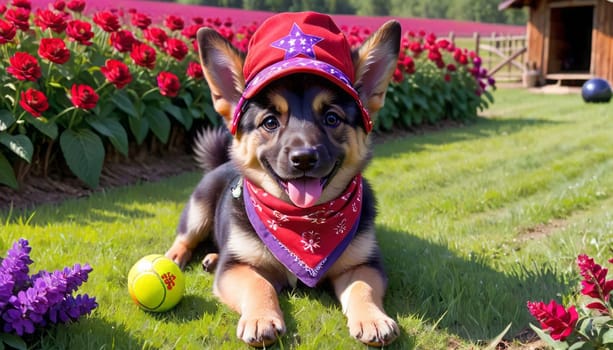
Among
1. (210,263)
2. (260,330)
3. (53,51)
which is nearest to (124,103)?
(53,51)

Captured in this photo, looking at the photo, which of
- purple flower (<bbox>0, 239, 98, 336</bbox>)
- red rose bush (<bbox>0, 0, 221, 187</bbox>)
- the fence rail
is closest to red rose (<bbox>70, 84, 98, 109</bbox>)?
red rose bush (<bbox>0, 0, 221, 187</bbox>)

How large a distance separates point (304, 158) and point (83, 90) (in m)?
2.84

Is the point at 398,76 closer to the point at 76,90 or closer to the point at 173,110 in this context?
the point at 173,110

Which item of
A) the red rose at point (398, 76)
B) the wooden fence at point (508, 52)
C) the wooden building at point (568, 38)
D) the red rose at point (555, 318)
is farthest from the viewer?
the wooden fence at point (508, 52)

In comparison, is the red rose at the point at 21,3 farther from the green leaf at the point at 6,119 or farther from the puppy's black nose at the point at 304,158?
the puppy's black nose at the point at 304,158

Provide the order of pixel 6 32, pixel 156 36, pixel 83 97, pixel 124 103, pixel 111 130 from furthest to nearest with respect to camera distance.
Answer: pixel 156 36 < pixel 124 103 < pixel 111 130 < pixel 83 97 < pixel 6 32

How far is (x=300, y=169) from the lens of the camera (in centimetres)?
284

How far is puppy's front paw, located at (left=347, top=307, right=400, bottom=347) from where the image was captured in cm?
259

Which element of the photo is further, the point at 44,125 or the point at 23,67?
the point at 44,125

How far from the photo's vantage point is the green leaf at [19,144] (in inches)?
184

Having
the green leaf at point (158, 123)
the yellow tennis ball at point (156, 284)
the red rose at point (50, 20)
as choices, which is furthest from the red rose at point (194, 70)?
the yellow tennis ball at point (156, 284)

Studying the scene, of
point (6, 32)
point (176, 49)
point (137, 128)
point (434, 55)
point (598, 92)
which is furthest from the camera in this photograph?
point (598, 92)

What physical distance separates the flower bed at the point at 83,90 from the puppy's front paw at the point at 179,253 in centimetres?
157

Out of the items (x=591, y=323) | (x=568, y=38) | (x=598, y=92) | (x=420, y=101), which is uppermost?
(x=591, y=323)
